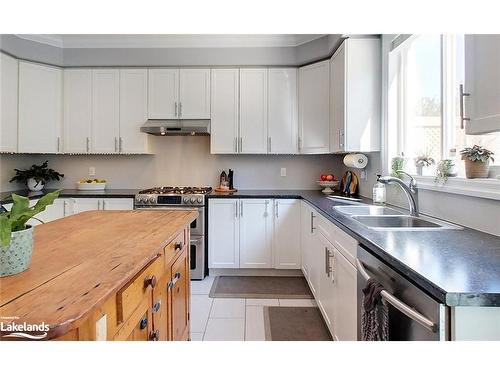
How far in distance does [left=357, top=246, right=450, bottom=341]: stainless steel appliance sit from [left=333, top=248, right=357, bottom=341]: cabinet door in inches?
12.4

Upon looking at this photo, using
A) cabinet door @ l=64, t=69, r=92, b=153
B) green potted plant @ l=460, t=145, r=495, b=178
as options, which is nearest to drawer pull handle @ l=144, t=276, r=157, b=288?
green potted plant @ l=460, t=145, r=495, b=178

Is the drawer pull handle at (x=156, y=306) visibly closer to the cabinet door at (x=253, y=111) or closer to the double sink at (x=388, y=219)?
the double sink at (x=388, y=219)

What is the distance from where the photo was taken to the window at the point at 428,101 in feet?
6.32

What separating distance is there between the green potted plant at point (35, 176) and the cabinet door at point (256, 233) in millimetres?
2392

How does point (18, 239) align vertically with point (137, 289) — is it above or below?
above

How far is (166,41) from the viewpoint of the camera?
357cm

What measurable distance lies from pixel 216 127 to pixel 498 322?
3140mm

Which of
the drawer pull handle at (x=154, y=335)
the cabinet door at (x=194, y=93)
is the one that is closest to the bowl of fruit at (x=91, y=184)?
the cabinet door at (x=194, y=93)

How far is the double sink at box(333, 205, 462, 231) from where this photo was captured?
177 cm

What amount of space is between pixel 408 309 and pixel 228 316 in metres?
1.80

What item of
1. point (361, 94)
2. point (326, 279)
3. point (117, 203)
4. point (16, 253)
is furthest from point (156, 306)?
point (361, 94)

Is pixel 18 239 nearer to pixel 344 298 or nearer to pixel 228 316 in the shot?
pixel 344 298
